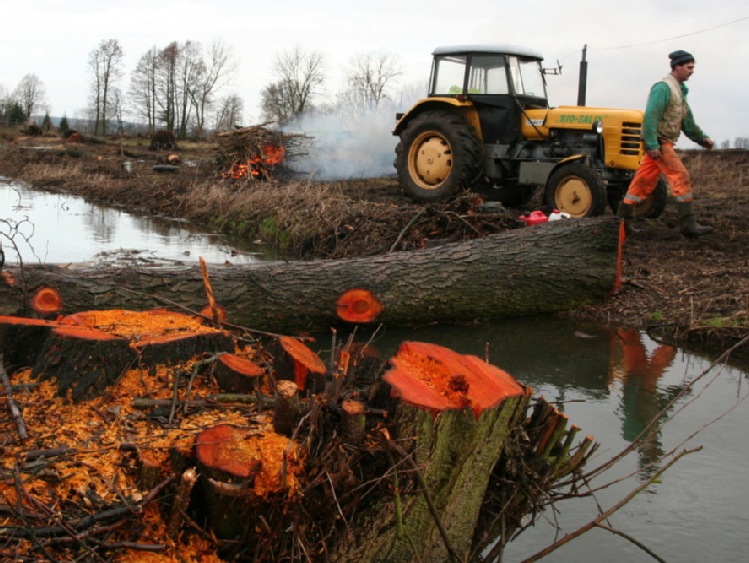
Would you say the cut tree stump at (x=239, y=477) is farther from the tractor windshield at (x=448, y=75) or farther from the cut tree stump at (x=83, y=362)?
the tractor windshield at (x=448, y=75)

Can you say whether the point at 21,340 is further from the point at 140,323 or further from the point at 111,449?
the point at 111,449

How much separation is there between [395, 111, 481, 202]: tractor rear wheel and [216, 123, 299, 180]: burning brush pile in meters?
7.11

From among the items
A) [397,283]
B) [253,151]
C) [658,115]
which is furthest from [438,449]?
[253,151]

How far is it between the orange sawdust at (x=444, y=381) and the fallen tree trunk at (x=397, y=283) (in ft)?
9.17

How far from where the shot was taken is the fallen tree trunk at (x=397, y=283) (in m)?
6.12

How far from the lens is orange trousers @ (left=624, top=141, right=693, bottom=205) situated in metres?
9.50

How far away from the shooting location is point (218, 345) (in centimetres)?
375

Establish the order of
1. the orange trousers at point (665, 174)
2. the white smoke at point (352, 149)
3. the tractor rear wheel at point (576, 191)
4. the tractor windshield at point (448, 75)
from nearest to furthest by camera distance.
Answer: the orange trousers at point (665, 174), the tractor rear wheel at point (576, 191), the tractor windshield at point (448, 75), the white smoke at point (352, 149)

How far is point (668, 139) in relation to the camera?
9641 millimetres

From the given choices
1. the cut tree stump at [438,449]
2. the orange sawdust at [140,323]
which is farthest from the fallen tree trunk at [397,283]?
the cut tree stump at [438,449]

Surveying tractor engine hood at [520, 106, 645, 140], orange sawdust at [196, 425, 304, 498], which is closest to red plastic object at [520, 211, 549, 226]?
tractor engine hood at [520, 106, 645, 140]

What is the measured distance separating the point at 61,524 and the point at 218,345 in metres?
1.28

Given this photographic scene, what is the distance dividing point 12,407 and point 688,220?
865cm

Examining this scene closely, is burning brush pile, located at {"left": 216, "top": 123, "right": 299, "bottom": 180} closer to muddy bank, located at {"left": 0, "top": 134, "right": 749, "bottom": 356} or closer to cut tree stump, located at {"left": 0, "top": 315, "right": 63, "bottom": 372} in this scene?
muddy bank, located at {"left": 0, "top": 134, "right": 749, "bottom": 356}
